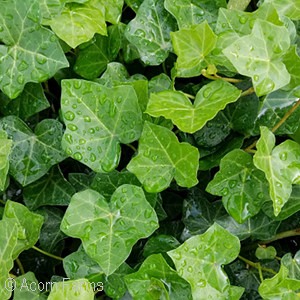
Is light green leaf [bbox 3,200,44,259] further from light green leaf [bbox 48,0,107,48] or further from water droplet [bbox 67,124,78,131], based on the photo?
light green leaf [bbox 48,0,107,48]

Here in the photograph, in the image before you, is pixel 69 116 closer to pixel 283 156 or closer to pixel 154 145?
pixel 154 145

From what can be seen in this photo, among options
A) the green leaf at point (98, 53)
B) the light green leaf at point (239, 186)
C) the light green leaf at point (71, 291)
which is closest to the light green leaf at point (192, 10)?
the green leaf at point (98, 53)

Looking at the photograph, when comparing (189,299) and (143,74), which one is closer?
(189,299)

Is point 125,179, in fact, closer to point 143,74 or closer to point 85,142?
point 85,142

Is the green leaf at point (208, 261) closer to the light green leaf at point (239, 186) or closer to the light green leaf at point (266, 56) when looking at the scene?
the light green leaf at point (239, 186)

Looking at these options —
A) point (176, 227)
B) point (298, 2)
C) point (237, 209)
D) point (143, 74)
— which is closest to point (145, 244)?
point (176, 227)

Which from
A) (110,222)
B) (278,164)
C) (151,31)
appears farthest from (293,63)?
(110,222)
